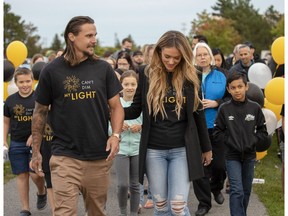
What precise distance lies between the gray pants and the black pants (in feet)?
2.93

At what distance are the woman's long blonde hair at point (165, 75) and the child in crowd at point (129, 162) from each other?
1979mm

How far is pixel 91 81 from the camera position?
5.25 meters

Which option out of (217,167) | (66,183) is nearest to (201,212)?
(217,167)

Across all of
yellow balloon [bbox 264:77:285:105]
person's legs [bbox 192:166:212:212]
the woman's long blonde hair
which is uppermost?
the woman's long blonde hair

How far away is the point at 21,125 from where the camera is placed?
7.77 metres

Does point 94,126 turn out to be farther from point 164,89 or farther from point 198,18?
point 198,18

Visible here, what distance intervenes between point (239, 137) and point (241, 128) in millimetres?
103

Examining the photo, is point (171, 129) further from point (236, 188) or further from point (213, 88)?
point (213, 88)

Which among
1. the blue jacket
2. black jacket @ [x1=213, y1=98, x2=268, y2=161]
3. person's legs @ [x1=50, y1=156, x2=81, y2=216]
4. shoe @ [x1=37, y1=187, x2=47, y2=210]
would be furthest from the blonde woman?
shoe @ [x1=37, y1=187, x2=47, y2=210]

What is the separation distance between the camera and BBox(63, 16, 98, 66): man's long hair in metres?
5.31

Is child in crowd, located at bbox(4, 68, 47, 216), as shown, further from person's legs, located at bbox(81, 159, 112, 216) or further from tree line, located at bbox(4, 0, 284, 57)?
tree line, located at bbox(4, 0, 284, 57)

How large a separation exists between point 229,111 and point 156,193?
1845 millimetres

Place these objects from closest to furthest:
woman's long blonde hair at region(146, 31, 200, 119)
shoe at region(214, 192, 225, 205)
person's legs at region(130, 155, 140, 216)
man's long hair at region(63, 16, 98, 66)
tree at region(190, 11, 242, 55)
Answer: man's long hair at region(63, 16, 98, 66) → woman's long blonde hair at region(146, 31, 200, 119) → person's legs at region(130, 155, 140, 216) → shoe at region(214, 192, 225, 205) → tree at region(190, 11, 242, 55)

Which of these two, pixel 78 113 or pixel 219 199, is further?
pixel 219 199
